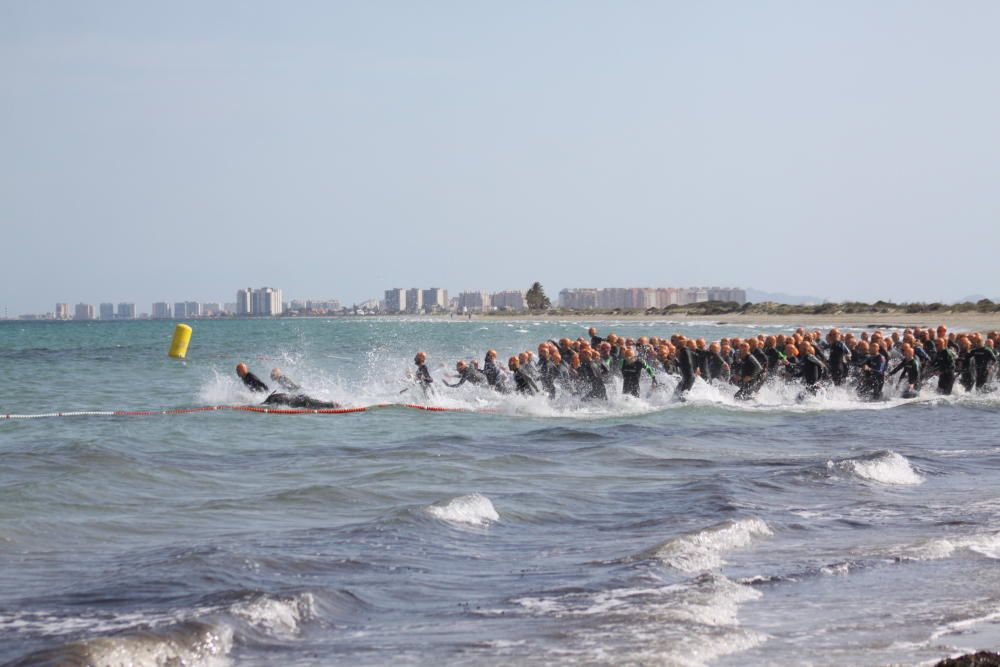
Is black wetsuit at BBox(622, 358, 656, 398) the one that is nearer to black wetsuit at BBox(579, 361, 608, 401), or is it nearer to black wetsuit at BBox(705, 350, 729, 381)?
black wetsuit at BBox(579, 361, 608, 401)

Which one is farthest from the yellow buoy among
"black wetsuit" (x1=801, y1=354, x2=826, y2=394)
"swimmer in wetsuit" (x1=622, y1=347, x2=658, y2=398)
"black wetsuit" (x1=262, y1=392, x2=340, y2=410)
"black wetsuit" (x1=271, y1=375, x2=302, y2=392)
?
"black wetsuit" (x1=801, y1=354, x2=826, y2=394)

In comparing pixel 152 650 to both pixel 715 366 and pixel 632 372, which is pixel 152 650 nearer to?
pixel 632 372

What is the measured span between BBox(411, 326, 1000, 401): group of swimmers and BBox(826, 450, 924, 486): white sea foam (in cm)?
904

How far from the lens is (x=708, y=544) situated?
948 centimetres

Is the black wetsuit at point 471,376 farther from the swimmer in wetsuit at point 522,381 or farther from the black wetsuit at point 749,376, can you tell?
the black wetsuit at point 749,376

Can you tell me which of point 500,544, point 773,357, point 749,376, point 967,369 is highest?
point 773,357

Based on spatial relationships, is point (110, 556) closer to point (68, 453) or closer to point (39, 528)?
point (39, 528)

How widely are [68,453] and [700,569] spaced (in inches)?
411

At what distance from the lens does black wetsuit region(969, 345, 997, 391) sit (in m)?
24.1

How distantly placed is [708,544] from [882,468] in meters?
5.04

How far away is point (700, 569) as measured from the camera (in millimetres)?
8648

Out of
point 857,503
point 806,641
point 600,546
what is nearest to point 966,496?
point 857,503

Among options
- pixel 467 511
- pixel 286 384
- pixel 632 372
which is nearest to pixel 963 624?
pixel 467 511


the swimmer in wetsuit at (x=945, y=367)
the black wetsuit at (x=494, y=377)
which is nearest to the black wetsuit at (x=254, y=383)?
the black wetsuit at (x=494, y=377)
